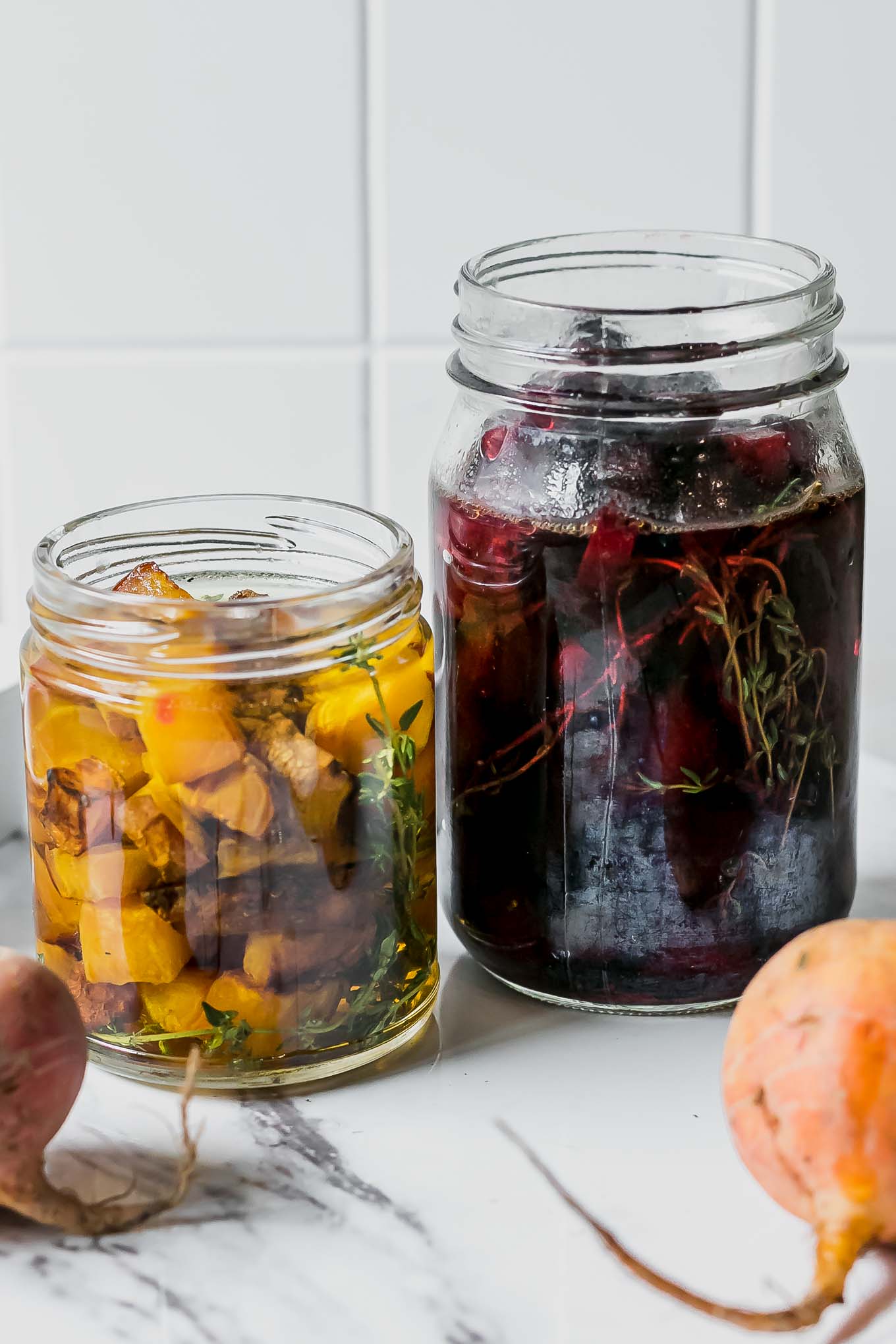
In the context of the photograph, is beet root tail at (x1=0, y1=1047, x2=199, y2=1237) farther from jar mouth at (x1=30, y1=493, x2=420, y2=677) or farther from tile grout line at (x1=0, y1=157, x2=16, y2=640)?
tile grout line at (x1=0, y1=157, x2=16, y2=640)

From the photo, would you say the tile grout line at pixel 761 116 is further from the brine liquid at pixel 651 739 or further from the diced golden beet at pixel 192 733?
the diced golden beet at pixel 192 733

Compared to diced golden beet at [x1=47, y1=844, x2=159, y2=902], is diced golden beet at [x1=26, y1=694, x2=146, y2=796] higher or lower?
diced golden beet at [x1=26, y1=694, x2=146, y2=796]

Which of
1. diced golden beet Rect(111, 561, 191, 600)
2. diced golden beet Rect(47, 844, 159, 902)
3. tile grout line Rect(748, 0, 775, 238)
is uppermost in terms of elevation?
tile grout line Rect(748, 0, 775, 238)

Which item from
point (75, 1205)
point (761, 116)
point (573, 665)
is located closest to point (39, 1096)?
point (75, 1205)

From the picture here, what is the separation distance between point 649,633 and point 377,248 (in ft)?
1.55

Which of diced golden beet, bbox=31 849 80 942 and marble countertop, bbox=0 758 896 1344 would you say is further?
diced golden beet, bbox=31 849 80 942

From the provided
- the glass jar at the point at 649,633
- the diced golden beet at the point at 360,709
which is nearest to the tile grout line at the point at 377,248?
the glass jar at the point at 649,633

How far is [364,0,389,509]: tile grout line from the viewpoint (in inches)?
38.4

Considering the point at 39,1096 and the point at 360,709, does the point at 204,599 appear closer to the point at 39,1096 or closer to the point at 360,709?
the point at 360,709

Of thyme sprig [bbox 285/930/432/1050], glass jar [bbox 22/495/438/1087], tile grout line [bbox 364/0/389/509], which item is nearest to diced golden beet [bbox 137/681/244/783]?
glass jar [bbox 22/495/438/1087]

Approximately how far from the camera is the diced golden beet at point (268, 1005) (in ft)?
2.04

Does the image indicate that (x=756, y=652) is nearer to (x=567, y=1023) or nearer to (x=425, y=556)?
(x=567, y=1023)

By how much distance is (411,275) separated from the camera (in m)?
1.02

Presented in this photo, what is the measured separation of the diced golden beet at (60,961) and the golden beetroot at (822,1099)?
0.74 ft
